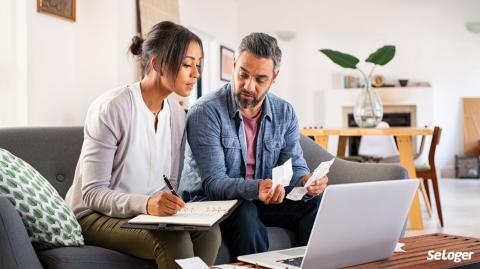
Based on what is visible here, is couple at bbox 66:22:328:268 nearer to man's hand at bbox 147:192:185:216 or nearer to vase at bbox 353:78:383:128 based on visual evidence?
man's hand at bbox 147:192:185:216

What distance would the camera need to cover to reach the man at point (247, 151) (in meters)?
2.16

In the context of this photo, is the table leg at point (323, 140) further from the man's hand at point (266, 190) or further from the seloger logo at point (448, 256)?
the seloger logo at point (448, 256)

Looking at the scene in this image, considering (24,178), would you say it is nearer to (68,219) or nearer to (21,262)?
(68,219)

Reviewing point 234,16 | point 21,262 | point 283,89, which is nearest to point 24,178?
point 21,262

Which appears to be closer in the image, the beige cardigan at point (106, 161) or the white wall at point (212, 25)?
the beige cardigan at point (106, 161)

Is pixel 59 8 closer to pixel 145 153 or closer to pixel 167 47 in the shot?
pixel 167 47

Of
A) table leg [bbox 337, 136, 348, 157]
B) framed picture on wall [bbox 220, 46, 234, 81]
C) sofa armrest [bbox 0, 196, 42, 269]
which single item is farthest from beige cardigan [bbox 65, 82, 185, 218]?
framed picture on wall [bbox 220, 46, 234, 81]

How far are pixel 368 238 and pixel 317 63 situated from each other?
8.41 m

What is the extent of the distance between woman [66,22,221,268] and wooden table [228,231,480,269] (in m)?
0.32

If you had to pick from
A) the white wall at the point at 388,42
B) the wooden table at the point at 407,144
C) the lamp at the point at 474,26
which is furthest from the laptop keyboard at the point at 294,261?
the lamp at the point at 474,26

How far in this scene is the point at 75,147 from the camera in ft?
7.78

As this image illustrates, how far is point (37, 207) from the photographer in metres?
1.73

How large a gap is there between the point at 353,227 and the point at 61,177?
1.26 meters

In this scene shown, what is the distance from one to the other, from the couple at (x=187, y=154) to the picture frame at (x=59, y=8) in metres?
2.43
